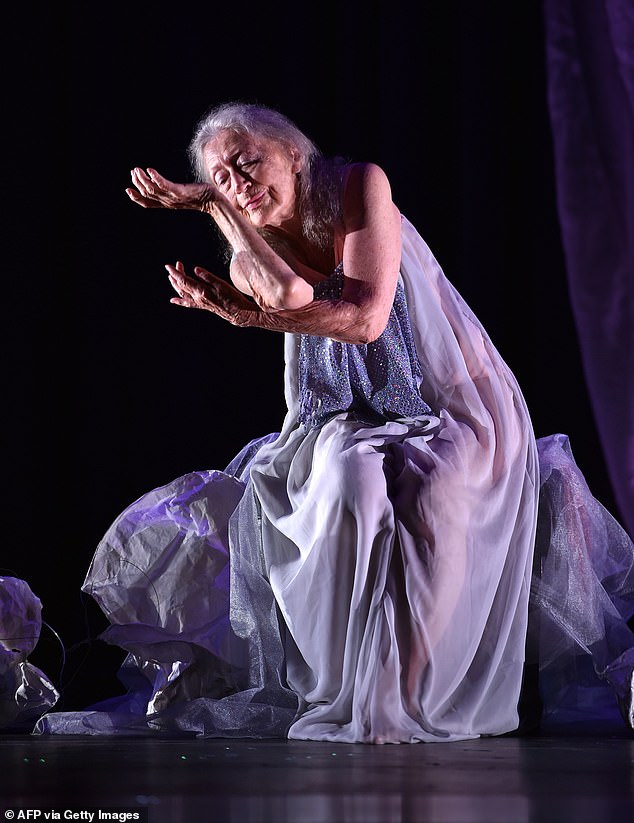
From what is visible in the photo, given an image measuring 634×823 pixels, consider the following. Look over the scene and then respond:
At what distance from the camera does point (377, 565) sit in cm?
190

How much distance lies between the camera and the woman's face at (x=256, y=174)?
218cm

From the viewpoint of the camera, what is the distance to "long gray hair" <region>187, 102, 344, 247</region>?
2.17 meters

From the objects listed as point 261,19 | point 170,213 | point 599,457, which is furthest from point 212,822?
point 261,19

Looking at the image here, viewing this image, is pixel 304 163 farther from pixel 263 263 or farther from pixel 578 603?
pixel 578 603

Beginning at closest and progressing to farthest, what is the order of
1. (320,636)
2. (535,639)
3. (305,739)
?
(305,739)
(320,636)
(535,639)

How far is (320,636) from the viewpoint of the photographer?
1.92 metres

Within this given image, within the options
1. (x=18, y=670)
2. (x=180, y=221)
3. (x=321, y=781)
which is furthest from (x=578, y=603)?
(x=180, y=221)

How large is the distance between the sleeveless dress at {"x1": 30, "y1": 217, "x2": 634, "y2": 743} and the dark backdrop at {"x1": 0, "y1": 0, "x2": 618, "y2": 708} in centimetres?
85

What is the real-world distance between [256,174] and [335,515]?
2.26 feet

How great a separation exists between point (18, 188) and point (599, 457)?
69.2 inches

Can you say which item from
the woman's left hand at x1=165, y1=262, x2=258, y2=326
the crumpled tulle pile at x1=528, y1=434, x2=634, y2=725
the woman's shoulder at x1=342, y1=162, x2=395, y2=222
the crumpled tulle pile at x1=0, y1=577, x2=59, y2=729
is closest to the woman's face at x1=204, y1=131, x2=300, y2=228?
the woman's shoulder at x1=342, y1=162, x2=395, y2=222

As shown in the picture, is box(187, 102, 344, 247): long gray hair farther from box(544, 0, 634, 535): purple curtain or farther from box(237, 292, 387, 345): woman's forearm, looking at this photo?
box(544, 0, 634, 535): purple curtain

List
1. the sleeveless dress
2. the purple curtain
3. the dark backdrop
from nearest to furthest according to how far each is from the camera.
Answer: the sleeveless dress → the purple curtain → the dark backdrop

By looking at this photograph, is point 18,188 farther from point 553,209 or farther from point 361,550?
point 361,550
